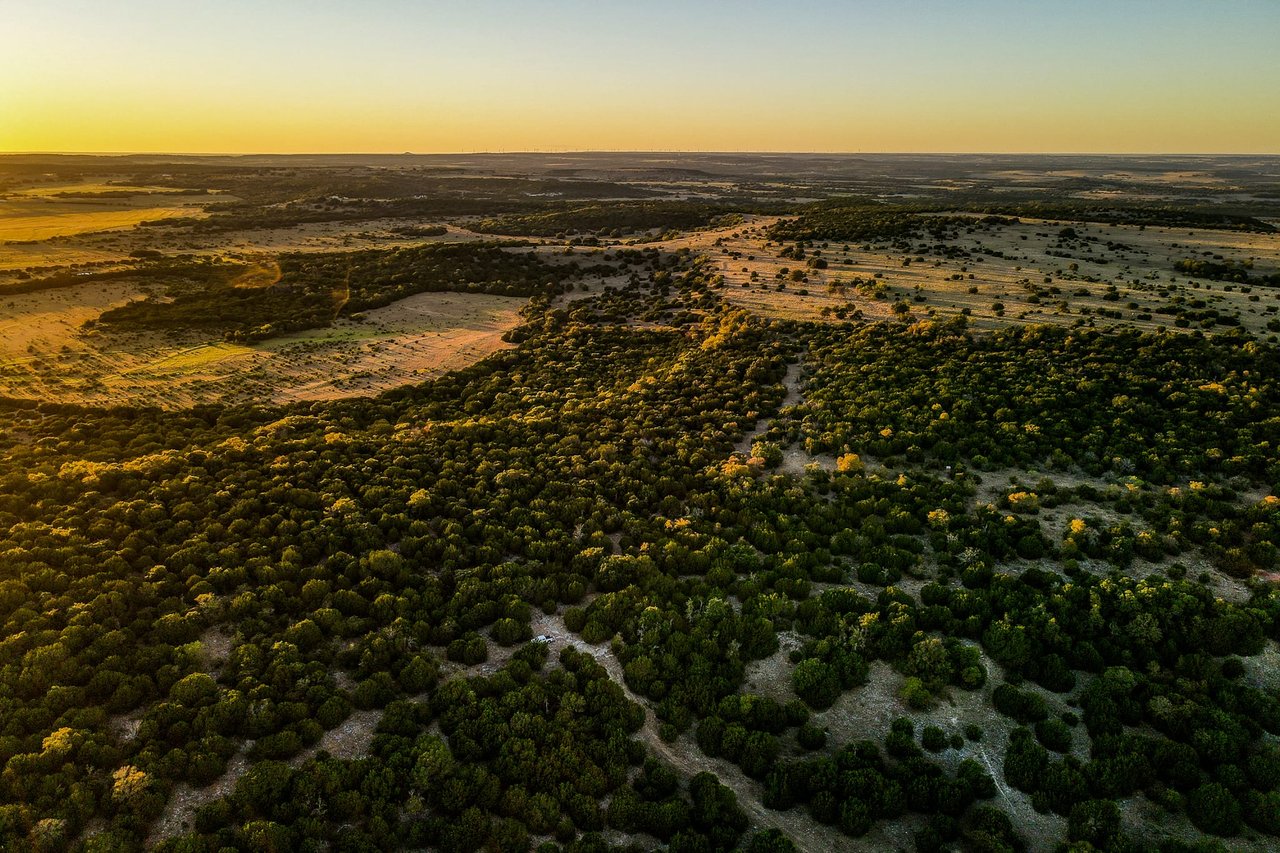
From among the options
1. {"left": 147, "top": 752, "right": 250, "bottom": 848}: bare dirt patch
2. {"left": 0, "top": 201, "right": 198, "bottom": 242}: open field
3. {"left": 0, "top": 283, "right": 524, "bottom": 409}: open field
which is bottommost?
{"left": 147, "top": 752, "right": 250, "bottom": 848}: bare dirt patch

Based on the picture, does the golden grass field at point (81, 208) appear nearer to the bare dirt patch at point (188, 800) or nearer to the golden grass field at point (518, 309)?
the golden grass field at point (518, 309)

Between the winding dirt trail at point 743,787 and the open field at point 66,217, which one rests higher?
the open field at point 66,217

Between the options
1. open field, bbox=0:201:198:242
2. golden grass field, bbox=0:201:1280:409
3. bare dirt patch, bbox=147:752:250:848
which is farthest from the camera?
open field, bbox=0:201:198:242

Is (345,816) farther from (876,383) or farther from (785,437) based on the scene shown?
(876,383)

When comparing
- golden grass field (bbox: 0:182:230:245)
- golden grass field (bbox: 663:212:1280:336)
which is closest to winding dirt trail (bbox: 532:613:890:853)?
golden grass field (bbox: 663:212:1280:336)

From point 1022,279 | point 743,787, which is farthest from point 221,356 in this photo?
point 1022,279

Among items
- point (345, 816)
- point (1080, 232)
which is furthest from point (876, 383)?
point (1080, 232)

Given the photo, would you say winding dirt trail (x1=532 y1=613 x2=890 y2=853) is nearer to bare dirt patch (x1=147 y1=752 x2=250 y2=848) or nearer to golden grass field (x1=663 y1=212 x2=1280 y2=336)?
bare dirt patch (x1=147 y1=752 x2=250 y2=848)

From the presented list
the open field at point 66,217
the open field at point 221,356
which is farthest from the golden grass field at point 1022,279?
the open field at point 66,217

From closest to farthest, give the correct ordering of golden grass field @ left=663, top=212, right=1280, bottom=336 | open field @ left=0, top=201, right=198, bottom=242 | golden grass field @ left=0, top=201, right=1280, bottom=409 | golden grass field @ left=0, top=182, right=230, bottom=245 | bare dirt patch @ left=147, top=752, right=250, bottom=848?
bare dirt patch @ left=147, top=752, right=250, bottom=848 → golden grass field @ left=0, top=201, right=1280, bottom=409 → golden grass field @ left=663, top=212, right=1280, bottom=336 → open field @ left=0, top=201, right=198, bottom=242 → golden grass field @ left=0, top=182, right=230, bottom=245
